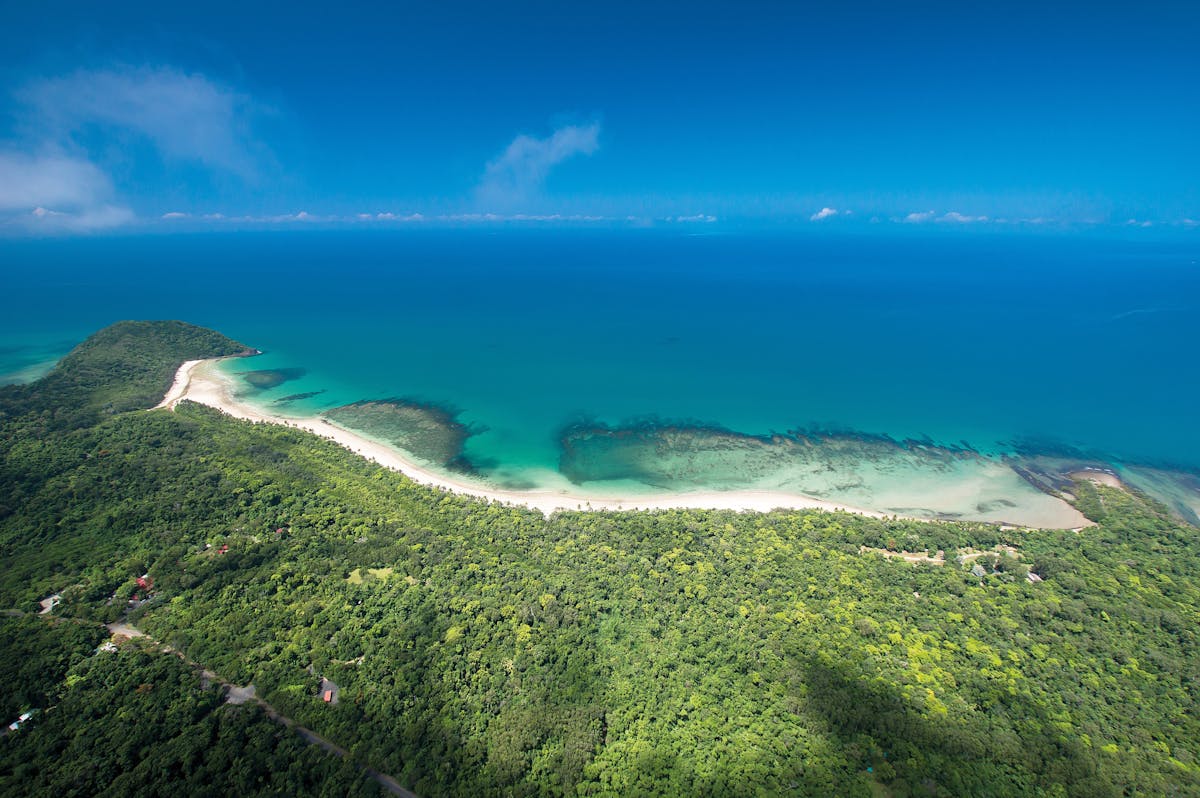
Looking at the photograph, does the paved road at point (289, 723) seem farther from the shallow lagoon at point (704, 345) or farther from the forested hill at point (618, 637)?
the shallow lagoon at point (704, 345)

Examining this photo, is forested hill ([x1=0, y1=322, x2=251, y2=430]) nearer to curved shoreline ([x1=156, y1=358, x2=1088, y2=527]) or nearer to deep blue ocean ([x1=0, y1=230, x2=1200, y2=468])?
deep blue ocean ([x1=0, y1=230, x2=1200, y2=468])

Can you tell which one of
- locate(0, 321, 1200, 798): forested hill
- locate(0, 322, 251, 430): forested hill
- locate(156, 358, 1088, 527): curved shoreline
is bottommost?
locate(156, 358, 1088, 527): curved shoreline

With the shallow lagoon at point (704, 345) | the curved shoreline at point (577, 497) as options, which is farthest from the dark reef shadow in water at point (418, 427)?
the curved shoreline at point (577, 497)

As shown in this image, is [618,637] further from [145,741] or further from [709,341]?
[709,341]

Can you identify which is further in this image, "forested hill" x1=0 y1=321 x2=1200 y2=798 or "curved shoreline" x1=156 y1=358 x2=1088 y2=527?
"curved shoreline" x1=156 y1=358 x2=1088 y2=527

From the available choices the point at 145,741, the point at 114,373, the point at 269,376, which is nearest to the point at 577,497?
the point at 145,741

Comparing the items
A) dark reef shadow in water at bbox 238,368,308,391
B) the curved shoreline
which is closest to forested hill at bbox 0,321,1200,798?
the curved shoreline

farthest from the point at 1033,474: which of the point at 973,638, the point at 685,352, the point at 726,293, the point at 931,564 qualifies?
the point at 726,293
